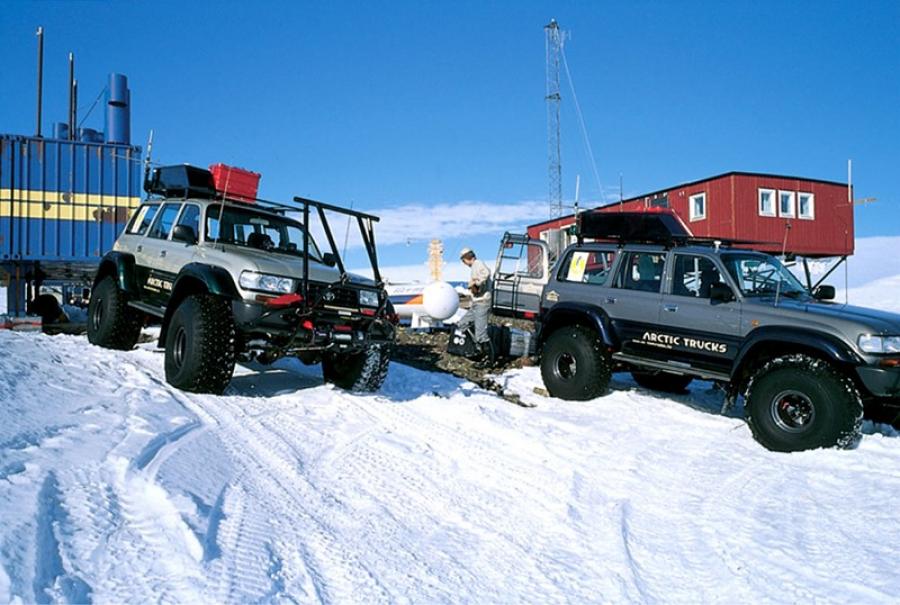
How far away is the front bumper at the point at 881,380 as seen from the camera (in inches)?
226

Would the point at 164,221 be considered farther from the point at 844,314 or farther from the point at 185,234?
the point at 844,314

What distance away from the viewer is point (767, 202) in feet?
70.3

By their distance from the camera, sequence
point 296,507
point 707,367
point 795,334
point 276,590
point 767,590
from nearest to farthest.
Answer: point 276,590, point 767,590, point 296,507, point 795,334, point 707,367

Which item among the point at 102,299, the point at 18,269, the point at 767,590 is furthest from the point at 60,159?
the point at 767,590

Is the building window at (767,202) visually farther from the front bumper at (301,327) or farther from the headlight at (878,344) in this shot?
the front bumper at (301,327)

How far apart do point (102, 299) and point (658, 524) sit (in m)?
7.41

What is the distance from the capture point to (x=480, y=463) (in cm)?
507

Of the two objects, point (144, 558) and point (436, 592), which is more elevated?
point (144, 558)

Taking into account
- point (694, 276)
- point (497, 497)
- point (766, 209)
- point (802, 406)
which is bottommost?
point (497, 497)

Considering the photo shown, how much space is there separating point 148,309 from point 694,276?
642 cm

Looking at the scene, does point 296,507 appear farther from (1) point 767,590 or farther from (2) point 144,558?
(1) point 767,590

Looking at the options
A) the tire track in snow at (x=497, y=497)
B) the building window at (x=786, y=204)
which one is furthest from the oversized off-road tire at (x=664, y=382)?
the building window at (x=786, y=204)

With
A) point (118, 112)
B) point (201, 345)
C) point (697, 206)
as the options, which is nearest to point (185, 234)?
point (201, 345)

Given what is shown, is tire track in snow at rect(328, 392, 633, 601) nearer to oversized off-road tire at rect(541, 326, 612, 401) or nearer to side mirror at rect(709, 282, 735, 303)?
oversized off-road tire at rect(541, 326, 612, 401)
